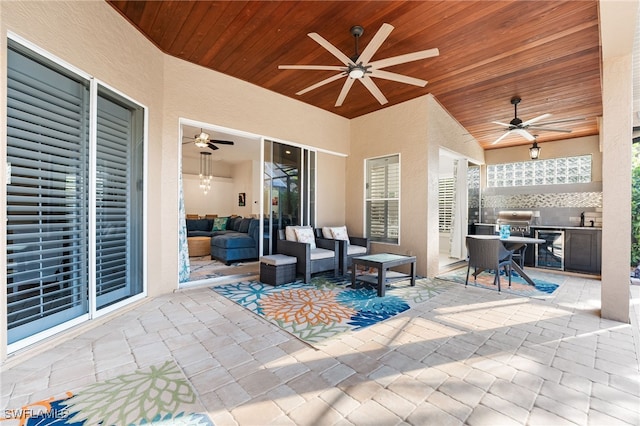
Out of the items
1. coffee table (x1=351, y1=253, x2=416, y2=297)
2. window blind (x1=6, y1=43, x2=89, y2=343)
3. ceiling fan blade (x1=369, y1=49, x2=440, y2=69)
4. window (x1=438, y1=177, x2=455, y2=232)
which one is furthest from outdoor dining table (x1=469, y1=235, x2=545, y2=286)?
window blind (x1=6, y1=43, x2=89, y2=343)

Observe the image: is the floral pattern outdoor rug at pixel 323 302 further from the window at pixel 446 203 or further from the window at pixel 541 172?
the window at pixel 541 172

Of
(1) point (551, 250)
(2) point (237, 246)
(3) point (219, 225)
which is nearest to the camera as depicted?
(1) point (551, 250)

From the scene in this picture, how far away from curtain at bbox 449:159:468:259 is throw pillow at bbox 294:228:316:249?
12.4ft

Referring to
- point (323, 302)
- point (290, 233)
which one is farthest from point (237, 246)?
point (323, 302)

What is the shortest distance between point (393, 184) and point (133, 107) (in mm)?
4407

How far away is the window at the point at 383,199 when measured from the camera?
5516mm

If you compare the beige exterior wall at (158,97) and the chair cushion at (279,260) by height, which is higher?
the beige exterior wall at (158,97)

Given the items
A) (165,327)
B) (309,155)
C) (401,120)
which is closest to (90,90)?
(165,327)

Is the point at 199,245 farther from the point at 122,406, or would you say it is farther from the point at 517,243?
the point at 517,243

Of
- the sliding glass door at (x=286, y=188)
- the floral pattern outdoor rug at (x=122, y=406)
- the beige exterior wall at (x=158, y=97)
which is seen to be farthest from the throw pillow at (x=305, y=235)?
the floral pattern outdoor rug at (x=122, y=406)

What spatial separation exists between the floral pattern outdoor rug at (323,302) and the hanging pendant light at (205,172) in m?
5.73

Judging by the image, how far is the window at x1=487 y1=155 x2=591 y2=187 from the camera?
6.25 m

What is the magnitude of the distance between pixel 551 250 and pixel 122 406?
7.19 metres

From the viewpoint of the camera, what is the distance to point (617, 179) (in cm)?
302
